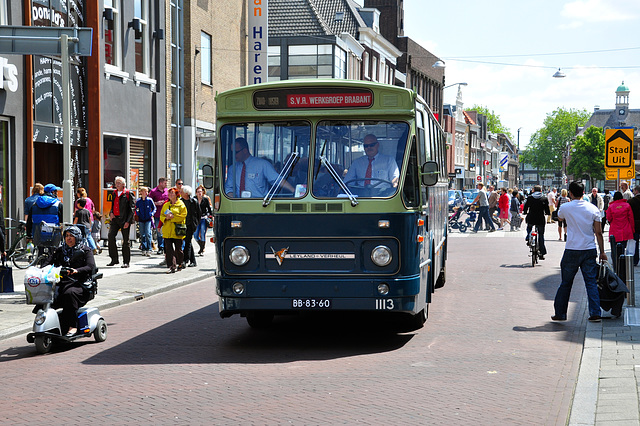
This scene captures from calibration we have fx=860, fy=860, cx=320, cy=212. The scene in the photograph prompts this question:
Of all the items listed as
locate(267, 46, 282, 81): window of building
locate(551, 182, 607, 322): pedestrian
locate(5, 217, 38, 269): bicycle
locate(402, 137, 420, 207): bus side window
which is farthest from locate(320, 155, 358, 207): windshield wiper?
locate(267, 46, 282, 81): window of building

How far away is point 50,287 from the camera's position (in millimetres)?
9086

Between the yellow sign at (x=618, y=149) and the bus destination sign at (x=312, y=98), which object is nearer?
the bus destination sign at (x=312, y=98)

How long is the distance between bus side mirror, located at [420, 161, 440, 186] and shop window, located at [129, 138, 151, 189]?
56.3ft

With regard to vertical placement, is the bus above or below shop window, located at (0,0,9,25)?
below

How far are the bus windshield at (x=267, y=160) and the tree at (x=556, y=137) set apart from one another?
495 feet

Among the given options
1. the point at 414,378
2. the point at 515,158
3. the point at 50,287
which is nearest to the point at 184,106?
the point at 50,287

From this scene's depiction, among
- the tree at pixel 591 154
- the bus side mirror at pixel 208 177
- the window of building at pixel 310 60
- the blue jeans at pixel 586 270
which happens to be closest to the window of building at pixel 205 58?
the window of building at pixel 310 60

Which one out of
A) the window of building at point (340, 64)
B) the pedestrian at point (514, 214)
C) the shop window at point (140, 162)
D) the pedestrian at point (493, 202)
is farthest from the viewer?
the window of building at point (340, 64)

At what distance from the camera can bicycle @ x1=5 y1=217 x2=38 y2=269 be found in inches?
695

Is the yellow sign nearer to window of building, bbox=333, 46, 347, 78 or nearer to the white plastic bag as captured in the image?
the white plastic bag

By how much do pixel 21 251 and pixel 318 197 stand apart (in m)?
11.4

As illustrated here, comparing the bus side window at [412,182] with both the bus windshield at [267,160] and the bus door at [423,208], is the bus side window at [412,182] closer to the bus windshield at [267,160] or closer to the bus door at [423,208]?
the bus door at [423,208]

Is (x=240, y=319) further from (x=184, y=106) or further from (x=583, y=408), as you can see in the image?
(x=184, y=106)

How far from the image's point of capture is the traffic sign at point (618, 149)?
17844 mm
